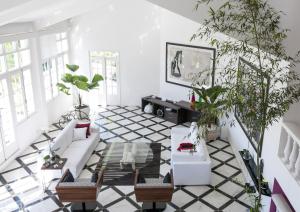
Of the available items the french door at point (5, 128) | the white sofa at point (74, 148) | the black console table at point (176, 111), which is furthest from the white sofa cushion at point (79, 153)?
the black console table at point (176, 111)

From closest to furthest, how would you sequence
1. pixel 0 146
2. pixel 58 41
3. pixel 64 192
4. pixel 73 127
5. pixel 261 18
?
pixel 261 18
pixel 64 192
pixel 0 146
pixel 73 127
pixel 58 41

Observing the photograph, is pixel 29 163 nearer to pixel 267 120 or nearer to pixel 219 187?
pixel 219 187

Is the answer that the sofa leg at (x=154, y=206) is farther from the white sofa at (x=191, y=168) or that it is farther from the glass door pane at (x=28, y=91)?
the glass door pane at (x=28, y=91)

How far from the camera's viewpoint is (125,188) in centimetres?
802

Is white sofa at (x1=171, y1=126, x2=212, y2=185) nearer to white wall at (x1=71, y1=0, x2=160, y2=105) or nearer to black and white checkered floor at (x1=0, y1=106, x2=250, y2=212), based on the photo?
black and white checkered floor at (x1=0, y1=106, x2=250, y2=212)

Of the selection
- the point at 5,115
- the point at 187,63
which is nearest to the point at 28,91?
the point at 5,115

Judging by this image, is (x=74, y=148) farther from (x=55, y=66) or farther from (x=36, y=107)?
(x=55, y=66)

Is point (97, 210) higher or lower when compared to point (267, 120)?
lower

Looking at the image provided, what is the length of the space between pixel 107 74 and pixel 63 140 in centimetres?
560

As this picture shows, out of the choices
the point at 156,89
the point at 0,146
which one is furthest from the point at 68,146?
the point at 156,89

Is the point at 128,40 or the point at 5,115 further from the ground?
the point at 128,40

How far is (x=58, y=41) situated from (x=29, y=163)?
5.69 metres

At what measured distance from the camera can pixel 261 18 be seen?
15.7 feet

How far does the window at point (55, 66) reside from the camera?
481 inches
